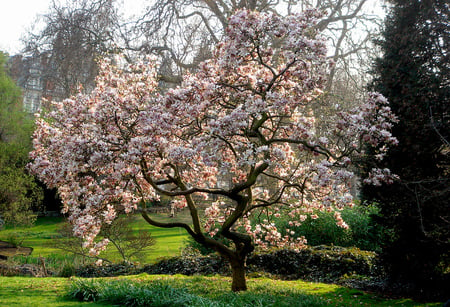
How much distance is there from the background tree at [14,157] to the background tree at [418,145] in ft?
48.8

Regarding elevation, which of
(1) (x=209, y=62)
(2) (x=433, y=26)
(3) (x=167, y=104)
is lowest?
(3) (x=167, y=104)

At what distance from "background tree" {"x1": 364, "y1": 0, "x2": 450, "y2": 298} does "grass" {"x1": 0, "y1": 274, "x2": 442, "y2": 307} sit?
2.78 ft

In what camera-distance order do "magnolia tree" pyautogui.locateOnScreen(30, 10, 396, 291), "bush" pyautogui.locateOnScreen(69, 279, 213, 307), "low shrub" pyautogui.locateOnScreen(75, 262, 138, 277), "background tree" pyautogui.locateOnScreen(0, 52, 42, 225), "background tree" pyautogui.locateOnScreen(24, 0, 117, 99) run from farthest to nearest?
"background tree" pyautogui.locateOnScreen(0, 52, 42, 225), "background tree" pyautogui.locateOnScreen(24, 0, 117, 99), "low shrub" pyautogui.locateOnScreen(75, 262, 138, 277), "bush" pyautogui.locateOnScreen(69, 279, 213, 307), "magnolia tree" pyautogui.locateOnScreen(30, 10, 396, 291)

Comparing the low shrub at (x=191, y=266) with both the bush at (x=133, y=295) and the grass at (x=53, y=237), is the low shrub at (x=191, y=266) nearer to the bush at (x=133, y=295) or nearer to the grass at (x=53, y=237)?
the grass at (x=53, y=237)

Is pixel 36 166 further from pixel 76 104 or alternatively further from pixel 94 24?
pixel 94 24

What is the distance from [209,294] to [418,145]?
4.02 metres

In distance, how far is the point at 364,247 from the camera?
1179 cm

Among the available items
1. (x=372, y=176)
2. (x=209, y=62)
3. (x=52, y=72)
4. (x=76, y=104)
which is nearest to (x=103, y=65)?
(x=76, y=104)

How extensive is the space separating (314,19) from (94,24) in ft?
37.2

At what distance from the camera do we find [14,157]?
1945cm

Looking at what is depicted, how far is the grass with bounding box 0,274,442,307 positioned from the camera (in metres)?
5.86

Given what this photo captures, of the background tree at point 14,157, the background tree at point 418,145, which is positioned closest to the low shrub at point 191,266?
the background tree at point 418,145

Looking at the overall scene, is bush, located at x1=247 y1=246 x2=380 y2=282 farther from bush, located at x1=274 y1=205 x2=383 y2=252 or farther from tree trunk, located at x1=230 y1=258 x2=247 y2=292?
tree trunk, located at x1=230 y1=258 x2=247 y2=292

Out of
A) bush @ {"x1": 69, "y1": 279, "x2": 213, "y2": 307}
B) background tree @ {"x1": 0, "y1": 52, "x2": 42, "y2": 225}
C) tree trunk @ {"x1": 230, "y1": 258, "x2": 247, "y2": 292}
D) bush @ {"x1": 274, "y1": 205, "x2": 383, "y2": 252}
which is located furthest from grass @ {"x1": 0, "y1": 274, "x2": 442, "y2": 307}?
background tree @ {"x1": 0, "y1": 52, "x2": 42, "y2": 225}
